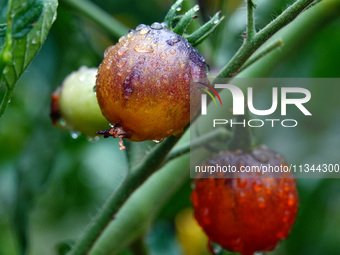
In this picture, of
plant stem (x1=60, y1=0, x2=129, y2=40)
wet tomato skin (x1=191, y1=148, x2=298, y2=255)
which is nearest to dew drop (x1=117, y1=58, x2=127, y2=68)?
wet tomato skin (x1=191, y1=148, x2=298, y2=255)

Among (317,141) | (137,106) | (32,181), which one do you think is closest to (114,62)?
(137,106)

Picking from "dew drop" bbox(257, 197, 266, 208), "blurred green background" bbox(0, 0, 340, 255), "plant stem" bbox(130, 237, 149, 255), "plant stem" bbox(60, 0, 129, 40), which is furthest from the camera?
"blurred green background" bbox(0, 0, 340, 255)

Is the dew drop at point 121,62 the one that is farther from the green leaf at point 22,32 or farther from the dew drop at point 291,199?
the dew drop at point 291,199

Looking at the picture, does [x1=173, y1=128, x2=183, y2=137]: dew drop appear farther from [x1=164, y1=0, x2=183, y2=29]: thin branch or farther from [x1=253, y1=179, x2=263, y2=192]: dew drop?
[x1=253, y1=179, x2=263, y2=192]: dew drop

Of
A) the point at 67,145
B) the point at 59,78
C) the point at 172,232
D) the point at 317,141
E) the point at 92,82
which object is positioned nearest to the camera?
the point at 92,82

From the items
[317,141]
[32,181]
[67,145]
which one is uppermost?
[32,181]

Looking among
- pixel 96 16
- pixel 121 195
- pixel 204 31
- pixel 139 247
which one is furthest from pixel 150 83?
pixel 96 16

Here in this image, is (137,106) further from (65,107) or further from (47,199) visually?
(47,199)
